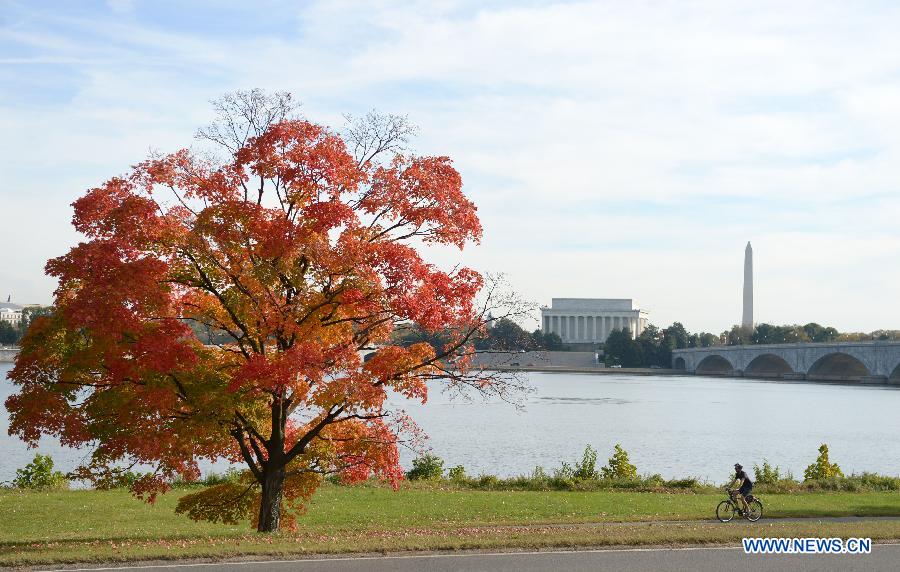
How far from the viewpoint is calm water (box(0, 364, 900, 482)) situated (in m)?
51.7

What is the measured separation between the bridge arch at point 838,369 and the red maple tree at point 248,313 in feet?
486

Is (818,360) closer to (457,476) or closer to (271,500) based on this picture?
(457,476)

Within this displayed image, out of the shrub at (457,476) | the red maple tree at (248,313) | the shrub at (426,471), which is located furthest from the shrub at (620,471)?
the red maple tree at (248,313)

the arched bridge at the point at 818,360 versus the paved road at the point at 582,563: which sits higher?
the arched bridge at the point at 818,360

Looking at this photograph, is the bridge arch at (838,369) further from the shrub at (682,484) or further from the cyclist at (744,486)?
the cyclist at (744,486)

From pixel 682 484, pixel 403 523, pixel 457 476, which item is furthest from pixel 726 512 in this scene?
pixel 457 476

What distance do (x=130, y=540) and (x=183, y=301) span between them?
4.95 m

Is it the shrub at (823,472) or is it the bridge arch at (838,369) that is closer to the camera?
the shrub at (823,472)

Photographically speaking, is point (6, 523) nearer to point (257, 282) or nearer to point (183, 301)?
point (183, 301)

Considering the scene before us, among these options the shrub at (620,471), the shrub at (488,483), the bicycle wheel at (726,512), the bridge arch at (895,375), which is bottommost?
the shrub at (488,483)

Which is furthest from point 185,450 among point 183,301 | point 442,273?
point 442,273

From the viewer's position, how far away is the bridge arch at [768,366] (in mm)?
178637

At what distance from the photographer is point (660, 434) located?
70.1 m

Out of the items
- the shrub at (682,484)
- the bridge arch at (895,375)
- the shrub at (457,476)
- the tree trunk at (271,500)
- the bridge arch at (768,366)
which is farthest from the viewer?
the bridge arch at (768,366)
